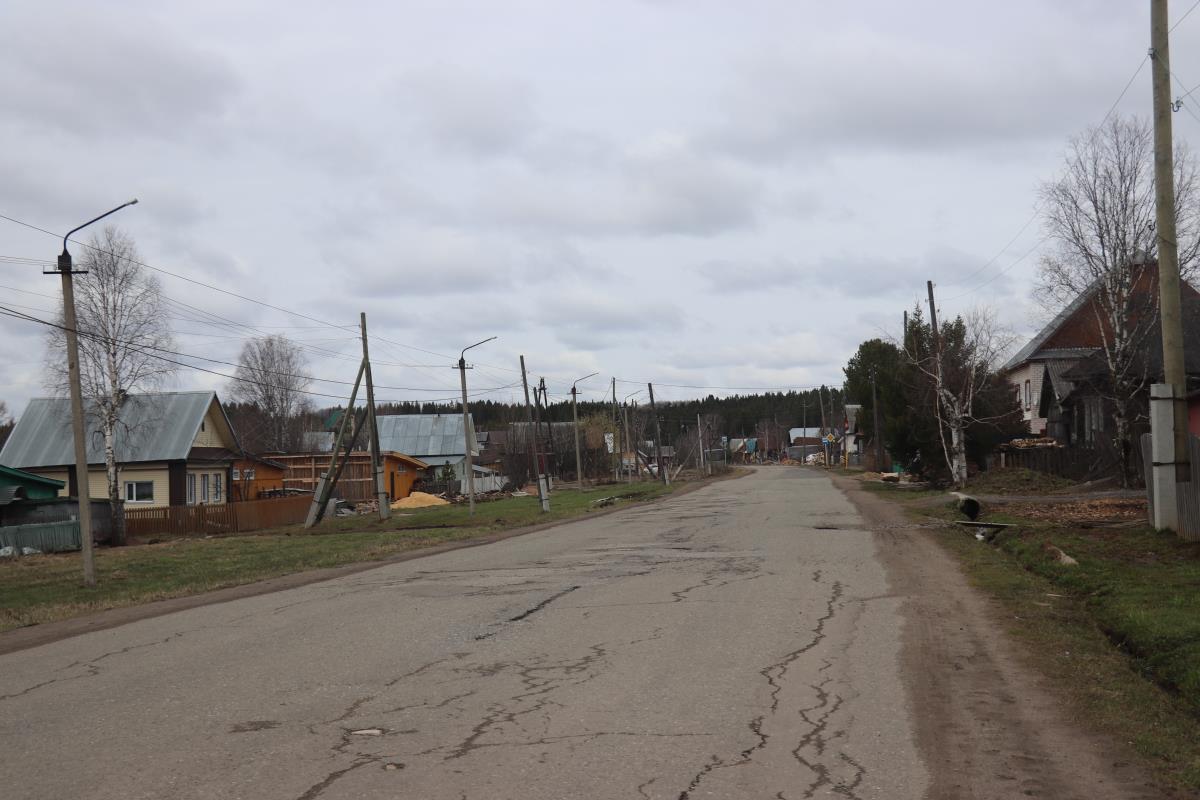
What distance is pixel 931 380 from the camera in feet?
136

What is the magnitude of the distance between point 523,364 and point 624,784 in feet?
145

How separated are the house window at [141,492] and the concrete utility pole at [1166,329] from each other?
4097cm

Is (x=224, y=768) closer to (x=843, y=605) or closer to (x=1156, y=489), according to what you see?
(x=843, y=605)

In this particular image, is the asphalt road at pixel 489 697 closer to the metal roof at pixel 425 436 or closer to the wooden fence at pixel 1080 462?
the wooden fence at pixel 1080 462

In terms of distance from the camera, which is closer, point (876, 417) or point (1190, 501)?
point (1190, 501)

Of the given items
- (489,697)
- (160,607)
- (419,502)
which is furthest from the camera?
(419,502)

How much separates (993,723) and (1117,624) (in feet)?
14.7

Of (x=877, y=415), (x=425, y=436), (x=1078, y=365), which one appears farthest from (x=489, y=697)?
(x=425, y=436)

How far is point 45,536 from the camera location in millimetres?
33531

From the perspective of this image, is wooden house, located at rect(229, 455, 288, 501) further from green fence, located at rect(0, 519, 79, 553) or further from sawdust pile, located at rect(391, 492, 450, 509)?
green fence, located at rect(0, 519, 79, 553)

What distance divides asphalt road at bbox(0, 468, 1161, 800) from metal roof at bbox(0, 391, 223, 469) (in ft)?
113

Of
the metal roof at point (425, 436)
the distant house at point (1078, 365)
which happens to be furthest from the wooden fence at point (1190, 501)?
the metal roof at point (425, 436)

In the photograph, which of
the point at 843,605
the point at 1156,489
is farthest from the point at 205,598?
the point at 1156,489

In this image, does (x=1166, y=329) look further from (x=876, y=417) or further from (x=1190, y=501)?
(x=876, y=417)
